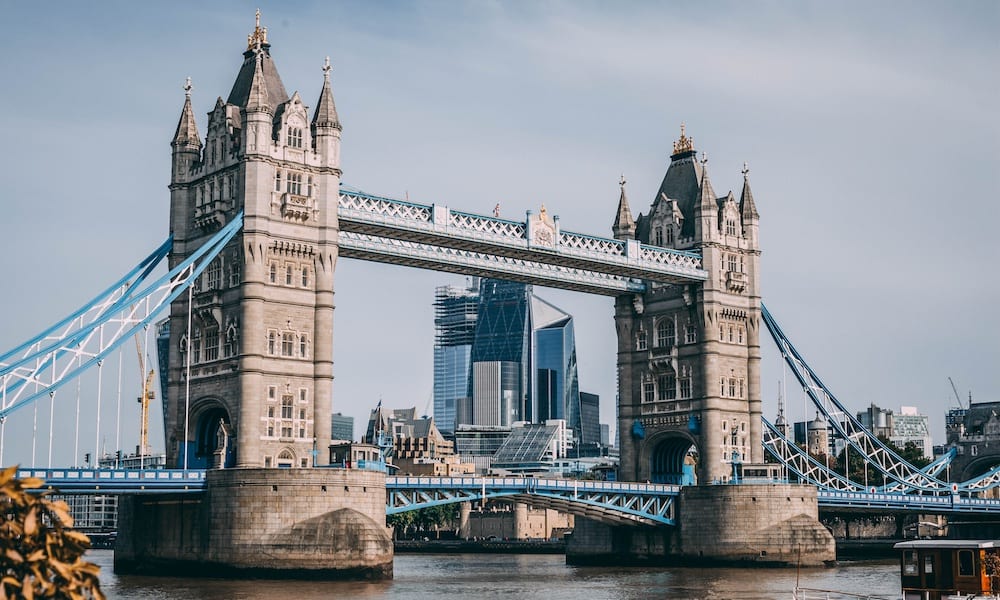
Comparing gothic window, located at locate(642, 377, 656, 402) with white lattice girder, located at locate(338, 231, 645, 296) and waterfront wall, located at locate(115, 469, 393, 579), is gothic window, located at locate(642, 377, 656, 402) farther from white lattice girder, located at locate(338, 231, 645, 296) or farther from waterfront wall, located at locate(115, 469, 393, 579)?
waterfront wall, located at locate(115, 469, 393, 579)

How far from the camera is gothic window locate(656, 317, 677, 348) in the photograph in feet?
331

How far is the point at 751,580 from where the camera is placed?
76.5 m

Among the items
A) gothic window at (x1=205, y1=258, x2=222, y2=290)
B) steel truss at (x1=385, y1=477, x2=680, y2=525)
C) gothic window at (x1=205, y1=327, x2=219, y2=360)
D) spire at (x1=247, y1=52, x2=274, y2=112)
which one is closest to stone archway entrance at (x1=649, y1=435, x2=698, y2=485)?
steel truss at (x1=385, y1=477, x2=680, y2=525)

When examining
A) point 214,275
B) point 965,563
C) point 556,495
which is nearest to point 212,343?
point 214,275

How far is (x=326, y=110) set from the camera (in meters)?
79.4

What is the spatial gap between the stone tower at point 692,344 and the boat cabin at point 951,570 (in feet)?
162

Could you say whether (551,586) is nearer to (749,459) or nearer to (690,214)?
(749,459)

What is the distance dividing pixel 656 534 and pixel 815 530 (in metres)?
11.5

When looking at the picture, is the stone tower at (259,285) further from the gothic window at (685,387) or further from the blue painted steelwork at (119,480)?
the gothic window at (685,387)

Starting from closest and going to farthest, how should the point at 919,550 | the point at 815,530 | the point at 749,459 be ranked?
the point at 919,550
the point at 815,530
the point at 749,459

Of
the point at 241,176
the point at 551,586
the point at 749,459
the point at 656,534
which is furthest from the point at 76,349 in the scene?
the point at 749,459

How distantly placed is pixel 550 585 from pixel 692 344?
29.5 metres

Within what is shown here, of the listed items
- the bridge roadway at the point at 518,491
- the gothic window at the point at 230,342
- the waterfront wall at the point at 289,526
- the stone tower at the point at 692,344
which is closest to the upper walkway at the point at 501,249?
the stone tower at the point at 692,344

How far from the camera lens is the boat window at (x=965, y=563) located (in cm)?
4444
